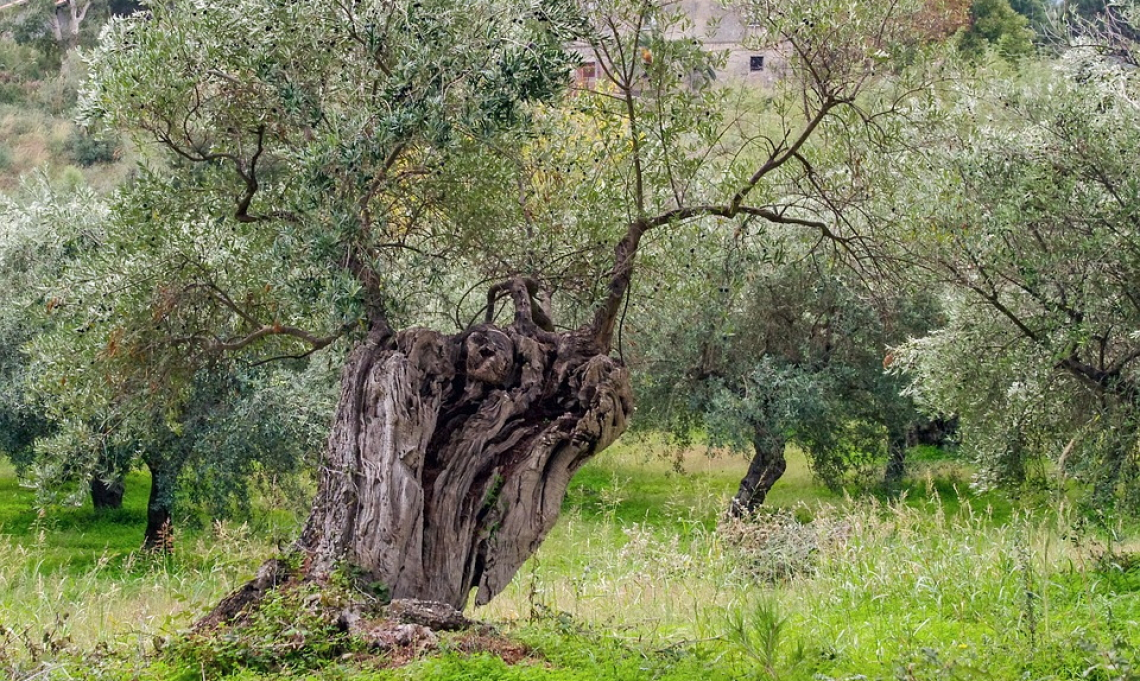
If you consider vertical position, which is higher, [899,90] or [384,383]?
[899,90]

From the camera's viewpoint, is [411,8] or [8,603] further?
[8,603]

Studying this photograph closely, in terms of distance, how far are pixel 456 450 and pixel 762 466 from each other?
550 inches

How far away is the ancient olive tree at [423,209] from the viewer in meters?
6.73

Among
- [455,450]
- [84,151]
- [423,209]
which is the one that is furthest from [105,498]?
[84,151]

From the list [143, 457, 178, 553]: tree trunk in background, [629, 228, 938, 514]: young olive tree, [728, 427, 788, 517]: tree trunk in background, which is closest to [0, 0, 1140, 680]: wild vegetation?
[143, 457, 178, 553]: tree trunk in background

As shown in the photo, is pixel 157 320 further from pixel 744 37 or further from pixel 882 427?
pixel 882 427

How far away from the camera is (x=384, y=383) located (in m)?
7.05

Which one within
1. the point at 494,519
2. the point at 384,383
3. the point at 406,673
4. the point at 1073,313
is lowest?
the point at 406,673

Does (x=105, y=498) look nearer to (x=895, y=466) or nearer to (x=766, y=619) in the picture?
(x=895, y=466)

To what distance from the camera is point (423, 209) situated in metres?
7.87

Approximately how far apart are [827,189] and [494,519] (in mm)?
3563

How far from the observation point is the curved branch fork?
22.0 feet

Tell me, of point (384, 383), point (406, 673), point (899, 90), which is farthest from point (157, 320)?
point (899, 90)

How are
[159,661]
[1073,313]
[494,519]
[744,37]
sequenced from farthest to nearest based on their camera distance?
1. [1073,313]
2. [744,37]
3. [494,519]
4. [159,661]
